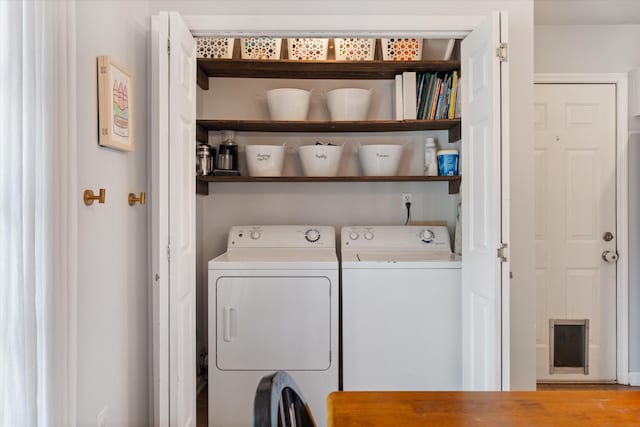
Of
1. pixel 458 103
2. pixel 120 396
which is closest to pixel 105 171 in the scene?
pixel 120 396

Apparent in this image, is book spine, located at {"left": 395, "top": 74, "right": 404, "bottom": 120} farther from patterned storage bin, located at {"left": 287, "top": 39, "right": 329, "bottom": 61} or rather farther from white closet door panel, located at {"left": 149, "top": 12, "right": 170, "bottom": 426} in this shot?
white closet door panel, located at {"left": 149, "top": 12, "right": 170, "bottom": 426}

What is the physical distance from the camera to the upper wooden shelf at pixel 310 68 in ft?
8.41

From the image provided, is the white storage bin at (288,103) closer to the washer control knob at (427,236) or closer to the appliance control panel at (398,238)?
the appliance control panel at (398,238)

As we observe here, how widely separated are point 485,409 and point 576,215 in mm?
2471

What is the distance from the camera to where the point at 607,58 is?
2953 mm

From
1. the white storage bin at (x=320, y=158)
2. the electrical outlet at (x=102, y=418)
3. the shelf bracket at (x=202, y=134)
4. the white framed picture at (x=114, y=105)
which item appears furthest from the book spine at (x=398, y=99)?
the electrical outlet at (x=102, y=418)

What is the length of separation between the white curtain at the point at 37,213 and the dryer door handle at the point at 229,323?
1017mm

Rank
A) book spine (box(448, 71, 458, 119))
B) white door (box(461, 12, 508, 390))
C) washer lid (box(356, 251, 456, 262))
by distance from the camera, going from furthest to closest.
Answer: book spine (box(448, 71, 458, 119)) < washer lid (box(356, 251, 456, 262)) < white door (box(461, 12, 508, 390))

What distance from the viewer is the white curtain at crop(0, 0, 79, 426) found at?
107cm

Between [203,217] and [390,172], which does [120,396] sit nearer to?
[203,217]

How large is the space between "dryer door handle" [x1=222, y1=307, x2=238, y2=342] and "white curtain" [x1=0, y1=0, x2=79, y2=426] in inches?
40.0

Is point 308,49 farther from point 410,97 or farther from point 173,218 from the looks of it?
point 173,218

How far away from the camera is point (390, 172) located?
273cm

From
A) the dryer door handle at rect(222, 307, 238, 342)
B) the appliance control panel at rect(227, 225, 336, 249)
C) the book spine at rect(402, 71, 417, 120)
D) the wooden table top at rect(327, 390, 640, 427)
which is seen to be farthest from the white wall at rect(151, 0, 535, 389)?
the dryer door handle at rect(222, 307, 238, 342)
